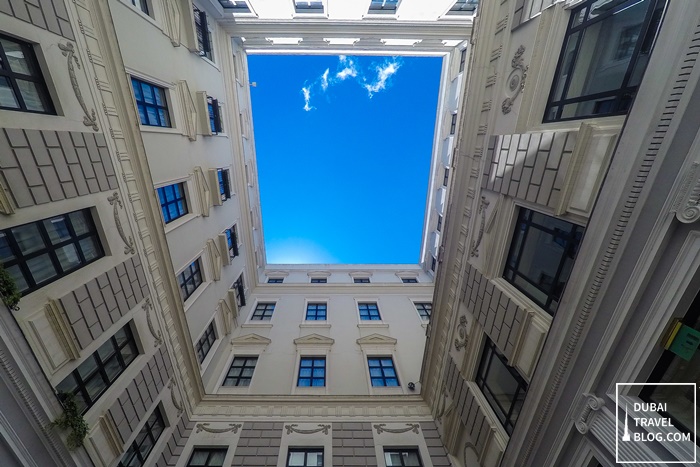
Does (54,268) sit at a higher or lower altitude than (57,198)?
lower

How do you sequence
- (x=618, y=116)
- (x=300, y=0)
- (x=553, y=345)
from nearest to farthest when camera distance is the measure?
(x=618, y=116) → (x=553, y=345) → (x=300, y=0)

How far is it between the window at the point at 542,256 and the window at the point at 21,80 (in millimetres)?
11595

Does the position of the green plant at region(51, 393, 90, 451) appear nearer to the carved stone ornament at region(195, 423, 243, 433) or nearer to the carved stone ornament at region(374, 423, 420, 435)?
the carved stone ornament at region(195, 423, 243, 433)

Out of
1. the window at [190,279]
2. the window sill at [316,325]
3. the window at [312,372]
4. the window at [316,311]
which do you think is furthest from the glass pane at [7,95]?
the window at [316,311]

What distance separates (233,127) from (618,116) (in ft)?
57.0

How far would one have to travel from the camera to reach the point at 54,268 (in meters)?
5.88

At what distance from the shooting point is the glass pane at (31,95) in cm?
530


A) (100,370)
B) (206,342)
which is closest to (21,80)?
(100,370)

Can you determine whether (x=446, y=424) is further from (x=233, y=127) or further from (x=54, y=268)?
(x=233, y=127)

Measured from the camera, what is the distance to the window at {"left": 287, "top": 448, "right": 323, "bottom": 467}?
9317mm

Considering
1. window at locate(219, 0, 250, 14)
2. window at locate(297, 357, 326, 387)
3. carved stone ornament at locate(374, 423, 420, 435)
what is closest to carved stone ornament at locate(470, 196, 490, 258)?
carved stone ornament at locate(374, 423, 420, 435)

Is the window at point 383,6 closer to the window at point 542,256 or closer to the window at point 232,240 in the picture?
the window at point 542,256

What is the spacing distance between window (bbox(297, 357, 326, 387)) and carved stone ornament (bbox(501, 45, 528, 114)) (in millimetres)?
13331

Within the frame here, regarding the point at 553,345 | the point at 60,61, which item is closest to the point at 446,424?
the point at 553,345
